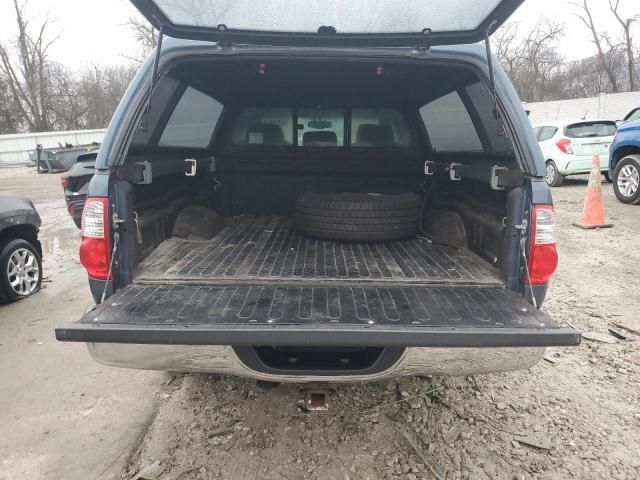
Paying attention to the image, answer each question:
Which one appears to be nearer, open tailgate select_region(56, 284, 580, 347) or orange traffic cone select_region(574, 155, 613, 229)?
open tailgate select_region(56, 284, 580, 347)

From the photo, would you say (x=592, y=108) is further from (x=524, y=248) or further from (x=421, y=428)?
(x=421, y=428)

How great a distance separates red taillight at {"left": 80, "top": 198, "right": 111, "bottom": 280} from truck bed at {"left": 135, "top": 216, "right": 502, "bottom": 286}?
21 cm

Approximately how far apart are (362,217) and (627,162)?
781 cm

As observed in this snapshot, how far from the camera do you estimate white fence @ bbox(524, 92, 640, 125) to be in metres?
20.8

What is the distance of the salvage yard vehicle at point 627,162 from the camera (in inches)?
328

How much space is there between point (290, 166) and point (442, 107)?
1530mm

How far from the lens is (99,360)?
6.31 ft

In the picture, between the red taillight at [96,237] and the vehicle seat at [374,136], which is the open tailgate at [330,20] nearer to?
the red taillight at [96,237]

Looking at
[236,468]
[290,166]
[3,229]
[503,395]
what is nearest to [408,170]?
[290,166]

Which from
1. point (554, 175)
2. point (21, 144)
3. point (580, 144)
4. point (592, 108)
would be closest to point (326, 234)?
point (580, 144)

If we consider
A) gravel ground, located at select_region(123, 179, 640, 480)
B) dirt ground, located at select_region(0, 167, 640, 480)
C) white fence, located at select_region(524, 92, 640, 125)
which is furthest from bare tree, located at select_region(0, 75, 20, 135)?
gravel ground, located at select_region(123, 179, 640, 480)

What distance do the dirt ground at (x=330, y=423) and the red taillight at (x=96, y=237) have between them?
40.9 inches

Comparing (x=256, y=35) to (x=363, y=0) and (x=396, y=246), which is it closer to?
(x=363, y=0)

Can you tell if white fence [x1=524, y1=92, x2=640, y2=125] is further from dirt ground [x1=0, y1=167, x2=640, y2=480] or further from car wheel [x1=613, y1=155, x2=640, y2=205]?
dirt ground [x1=0, y1=167, x2=640, y2=480]
